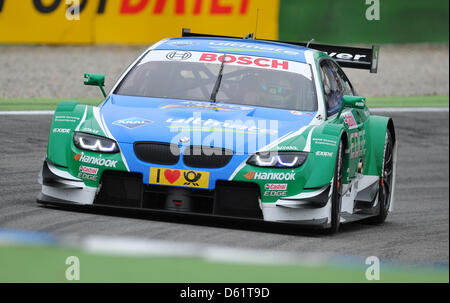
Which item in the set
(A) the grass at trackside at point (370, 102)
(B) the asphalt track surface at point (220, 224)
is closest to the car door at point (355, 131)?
(B) the asphalt track surface at point (220, 224)

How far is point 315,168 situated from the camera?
6406 millimetres

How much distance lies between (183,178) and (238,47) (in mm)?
1866

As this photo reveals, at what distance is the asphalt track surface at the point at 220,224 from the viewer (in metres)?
5.89

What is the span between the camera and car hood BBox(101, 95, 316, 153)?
20.9 ft

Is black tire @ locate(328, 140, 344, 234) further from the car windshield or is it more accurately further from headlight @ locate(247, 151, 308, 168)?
the car windshield

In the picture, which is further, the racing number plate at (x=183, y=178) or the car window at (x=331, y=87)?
the car window at (x=331, y=87)

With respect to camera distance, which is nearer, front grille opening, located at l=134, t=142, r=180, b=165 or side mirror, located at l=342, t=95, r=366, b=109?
front grille opening, located at l=134, t=142, r=180, b=165

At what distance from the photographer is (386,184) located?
28.7ft

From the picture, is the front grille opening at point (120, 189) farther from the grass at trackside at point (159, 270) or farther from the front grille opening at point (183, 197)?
the grass at trackside at point (159, 270)

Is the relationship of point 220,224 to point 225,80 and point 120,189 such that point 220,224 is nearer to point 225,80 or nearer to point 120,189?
point 120,189

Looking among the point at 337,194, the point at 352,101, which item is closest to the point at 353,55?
the point at 352,101

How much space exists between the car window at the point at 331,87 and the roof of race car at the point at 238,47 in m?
0.22

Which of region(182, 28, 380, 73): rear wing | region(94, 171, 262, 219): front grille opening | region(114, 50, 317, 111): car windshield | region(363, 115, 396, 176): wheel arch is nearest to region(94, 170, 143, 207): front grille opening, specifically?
region(94, 171, 262, 219): front grille opening

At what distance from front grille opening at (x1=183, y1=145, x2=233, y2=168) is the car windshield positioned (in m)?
0.97
